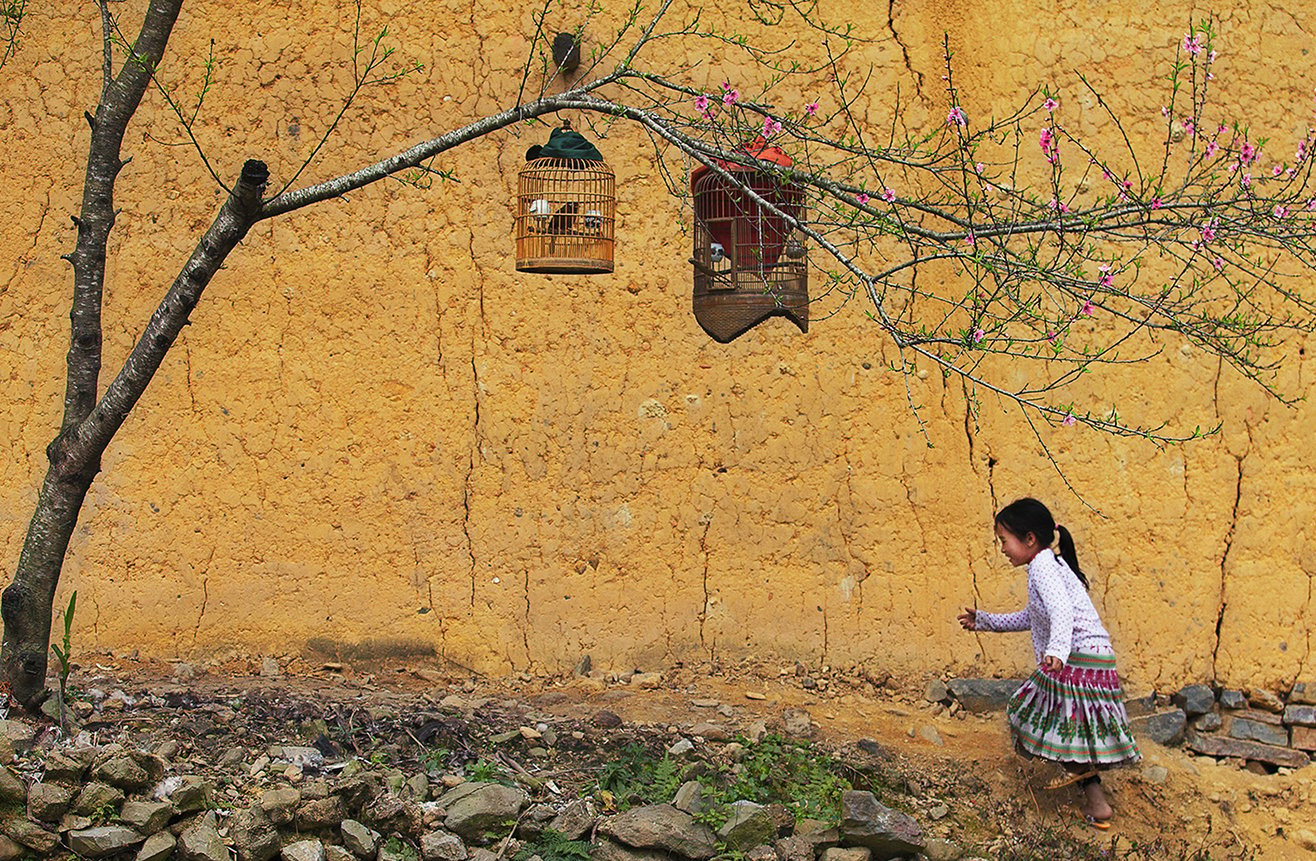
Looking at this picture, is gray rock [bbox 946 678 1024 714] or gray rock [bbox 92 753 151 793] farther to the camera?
gray rock [bbox 946 678 1024 714]

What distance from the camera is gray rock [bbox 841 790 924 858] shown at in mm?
4383

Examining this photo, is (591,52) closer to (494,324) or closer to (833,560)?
(494,324)

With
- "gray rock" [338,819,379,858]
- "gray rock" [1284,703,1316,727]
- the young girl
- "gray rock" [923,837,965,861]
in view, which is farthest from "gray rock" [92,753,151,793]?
"gray rock" [1284,703,1316,727]

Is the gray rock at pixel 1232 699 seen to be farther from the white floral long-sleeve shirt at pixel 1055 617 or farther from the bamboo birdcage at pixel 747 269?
the bamboo birdcage at pixel 747 269

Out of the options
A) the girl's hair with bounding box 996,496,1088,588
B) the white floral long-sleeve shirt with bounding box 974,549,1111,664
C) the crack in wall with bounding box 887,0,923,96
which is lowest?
the white floral long-sleeve shirt with bounding box 974,549,1111,664

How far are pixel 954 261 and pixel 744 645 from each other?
1.93 meters

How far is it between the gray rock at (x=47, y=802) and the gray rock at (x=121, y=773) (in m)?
0.11

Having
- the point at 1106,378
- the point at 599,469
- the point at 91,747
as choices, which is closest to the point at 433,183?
the point at 599,469

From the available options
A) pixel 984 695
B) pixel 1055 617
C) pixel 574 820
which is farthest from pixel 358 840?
pixel 984 695

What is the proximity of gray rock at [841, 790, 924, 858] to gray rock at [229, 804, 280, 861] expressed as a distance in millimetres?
1904

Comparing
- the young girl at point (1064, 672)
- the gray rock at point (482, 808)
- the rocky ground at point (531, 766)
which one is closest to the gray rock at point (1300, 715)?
the rocky ground at point (531, 766)

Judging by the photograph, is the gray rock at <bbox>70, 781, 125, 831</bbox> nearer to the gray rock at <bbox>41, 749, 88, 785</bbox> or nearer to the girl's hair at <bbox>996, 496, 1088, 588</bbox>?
the gray rock at <bbox>41, 749, 88, 785</bbox>

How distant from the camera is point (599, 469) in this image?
18.5ft

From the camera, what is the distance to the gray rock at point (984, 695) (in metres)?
5.59
